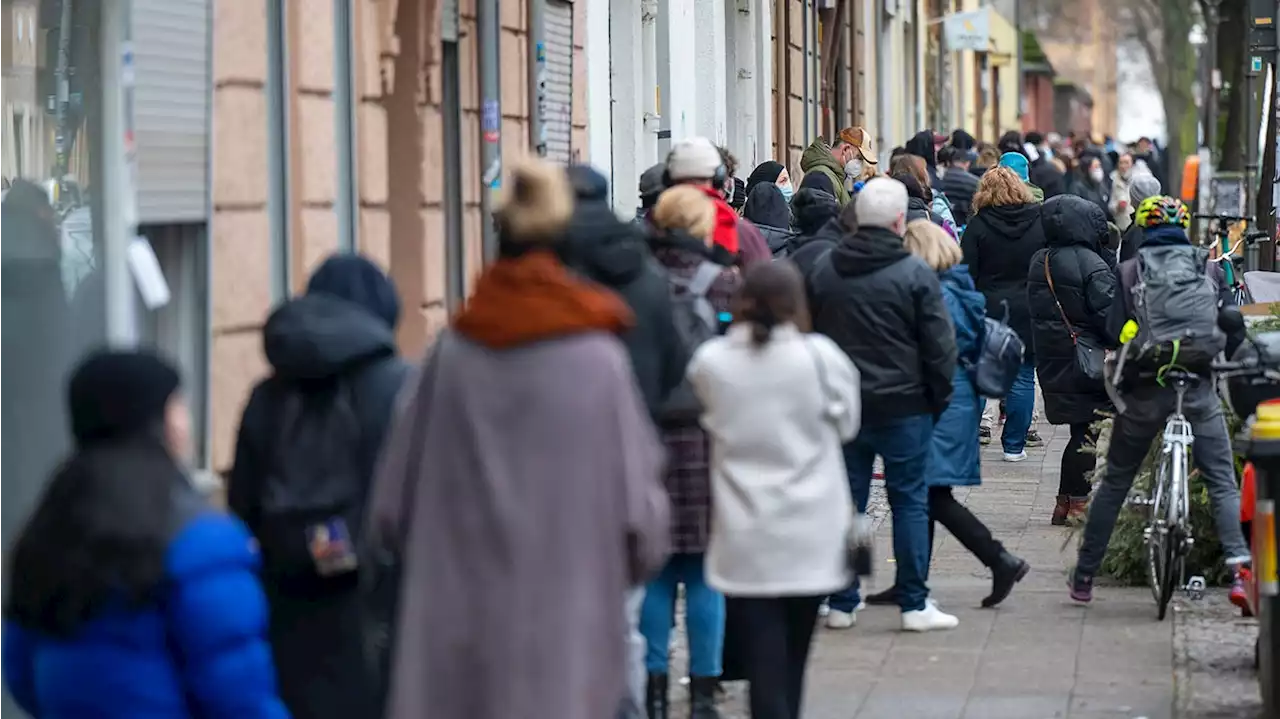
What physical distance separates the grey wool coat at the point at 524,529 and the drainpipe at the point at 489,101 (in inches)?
307

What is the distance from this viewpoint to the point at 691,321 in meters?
7.96

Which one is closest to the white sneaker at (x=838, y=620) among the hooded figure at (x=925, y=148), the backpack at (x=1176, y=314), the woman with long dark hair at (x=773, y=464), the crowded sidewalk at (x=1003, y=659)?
the crowded sidewalk at (x=1003, y=659)

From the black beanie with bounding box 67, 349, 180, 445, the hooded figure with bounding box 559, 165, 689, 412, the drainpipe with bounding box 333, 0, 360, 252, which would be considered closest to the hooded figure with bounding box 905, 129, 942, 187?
the drainpipe with bounding box 333, 0, 360, 252

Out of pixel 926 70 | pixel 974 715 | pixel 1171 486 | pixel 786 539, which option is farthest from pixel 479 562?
pixel 926 70

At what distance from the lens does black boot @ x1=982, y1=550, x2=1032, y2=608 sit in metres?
10.4

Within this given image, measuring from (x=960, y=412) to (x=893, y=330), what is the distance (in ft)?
3.54

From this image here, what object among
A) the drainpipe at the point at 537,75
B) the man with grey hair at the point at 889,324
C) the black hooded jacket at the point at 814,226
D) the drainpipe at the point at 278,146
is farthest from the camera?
the drainpipe at the point at 537,75

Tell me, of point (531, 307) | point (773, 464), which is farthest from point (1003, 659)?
point (531, 307)

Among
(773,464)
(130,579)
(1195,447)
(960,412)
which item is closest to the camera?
(130,579)

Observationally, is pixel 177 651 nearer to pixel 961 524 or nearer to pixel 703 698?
pixel 703 698

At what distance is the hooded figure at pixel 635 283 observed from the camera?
23.1 ft

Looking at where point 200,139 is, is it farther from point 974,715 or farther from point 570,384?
point 570,384

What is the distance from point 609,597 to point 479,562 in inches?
11.7

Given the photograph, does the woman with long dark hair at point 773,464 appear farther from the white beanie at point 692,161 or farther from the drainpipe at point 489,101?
the drainpipe at point 489,101
